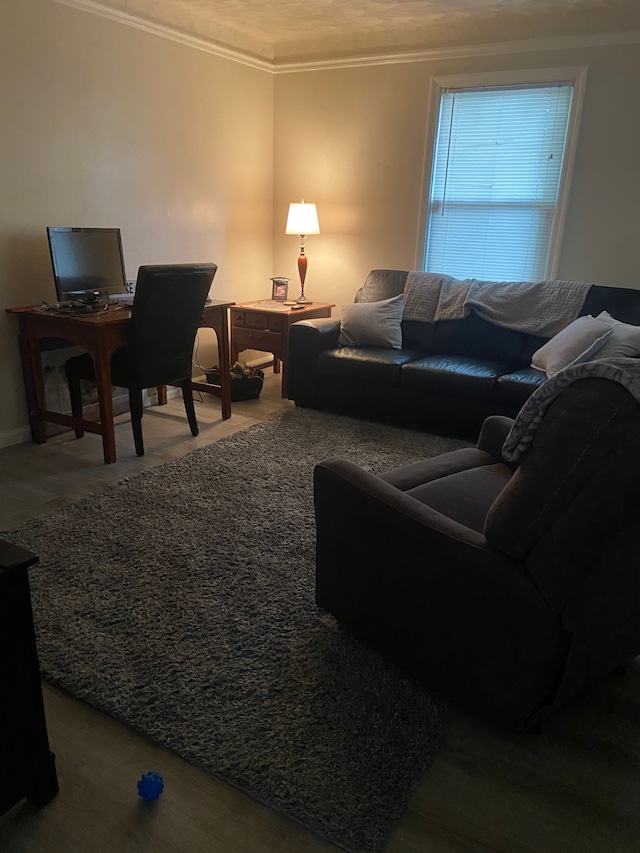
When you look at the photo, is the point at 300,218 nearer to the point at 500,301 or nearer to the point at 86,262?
the point at 500,301

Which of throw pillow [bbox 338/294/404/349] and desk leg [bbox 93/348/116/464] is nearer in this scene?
desk leg [bbox 93/348/116/464]

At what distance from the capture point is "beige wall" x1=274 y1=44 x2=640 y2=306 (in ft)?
12.6

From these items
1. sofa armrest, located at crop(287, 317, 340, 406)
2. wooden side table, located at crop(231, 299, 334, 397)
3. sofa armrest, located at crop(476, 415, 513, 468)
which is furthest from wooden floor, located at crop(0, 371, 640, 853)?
wooden side table, located at crop(231, 299, 334, 397)

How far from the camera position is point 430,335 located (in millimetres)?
4262

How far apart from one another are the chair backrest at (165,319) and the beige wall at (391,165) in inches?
72.0

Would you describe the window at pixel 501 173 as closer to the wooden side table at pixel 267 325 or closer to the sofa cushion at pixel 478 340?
the sofa cushion at pixel 478 340

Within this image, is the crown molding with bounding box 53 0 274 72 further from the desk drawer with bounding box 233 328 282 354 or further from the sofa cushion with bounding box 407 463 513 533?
the sofa cushion with bounding box 407 463 513 533

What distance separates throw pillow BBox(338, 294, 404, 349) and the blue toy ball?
3.20 m

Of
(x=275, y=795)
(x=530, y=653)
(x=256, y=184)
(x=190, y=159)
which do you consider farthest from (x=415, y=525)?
(x=256, y=184)

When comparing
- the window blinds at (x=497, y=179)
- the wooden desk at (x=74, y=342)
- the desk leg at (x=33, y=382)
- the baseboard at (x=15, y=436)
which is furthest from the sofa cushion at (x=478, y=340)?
the baseboard at (x=15, y=436)

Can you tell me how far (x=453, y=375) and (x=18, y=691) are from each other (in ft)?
9.49

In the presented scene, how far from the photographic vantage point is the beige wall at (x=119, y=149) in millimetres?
3199

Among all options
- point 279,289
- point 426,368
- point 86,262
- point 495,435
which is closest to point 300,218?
point 279,289

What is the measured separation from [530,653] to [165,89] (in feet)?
13.0
